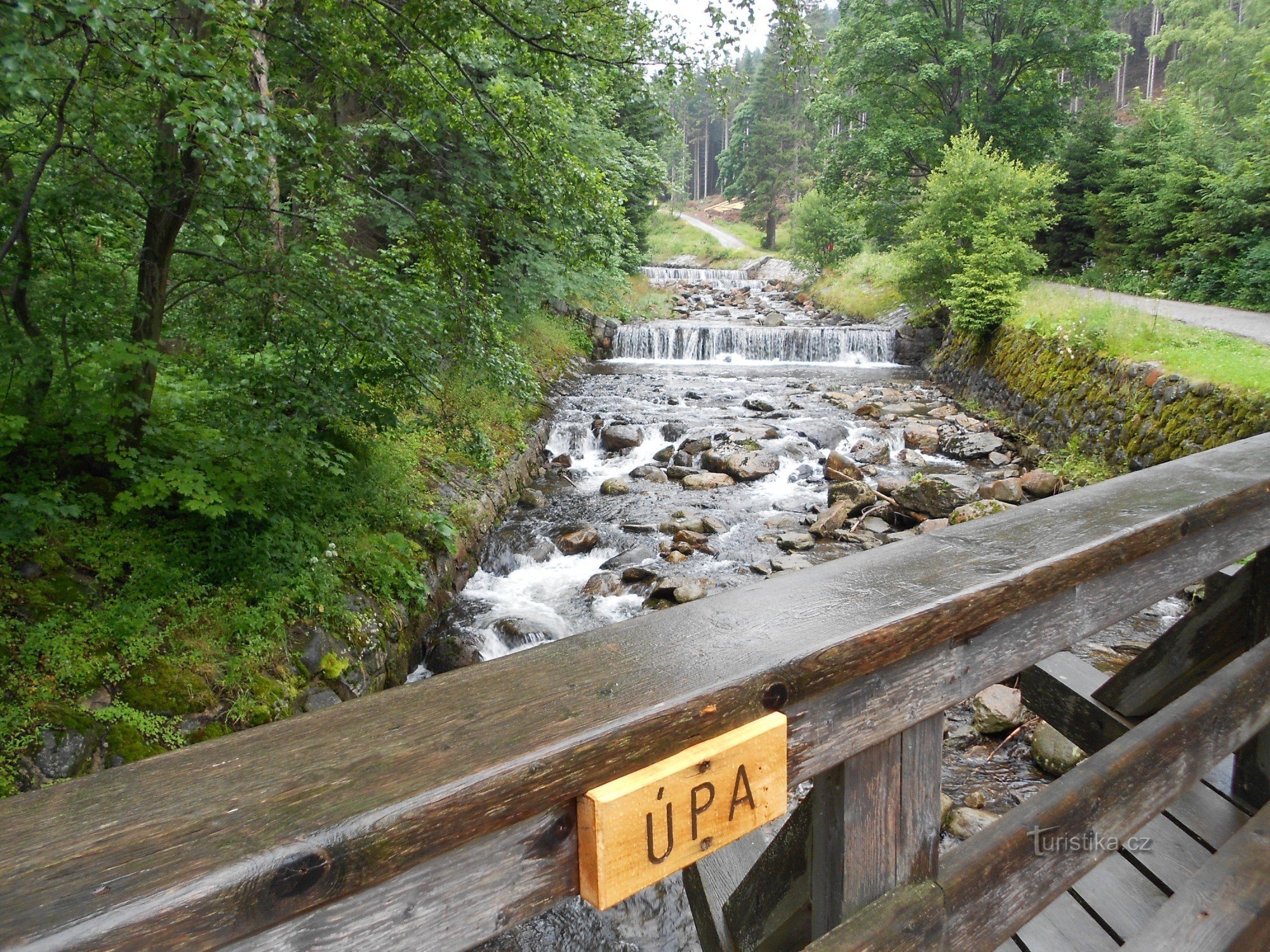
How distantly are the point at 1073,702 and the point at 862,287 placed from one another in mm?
24703

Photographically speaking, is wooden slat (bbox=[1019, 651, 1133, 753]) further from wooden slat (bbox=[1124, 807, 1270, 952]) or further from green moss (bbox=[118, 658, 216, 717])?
green moss (bbox=[118, 658, 216, 717])

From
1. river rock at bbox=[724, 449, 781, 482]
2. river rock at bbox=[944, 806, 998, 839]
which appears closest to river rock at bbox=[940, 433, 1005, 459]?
river rock at bbox=[724, 449, 781, 482]

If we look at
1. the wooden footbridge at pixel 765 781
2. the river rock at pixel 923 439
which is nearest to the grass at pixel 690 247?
the river rock at pixel 923 439

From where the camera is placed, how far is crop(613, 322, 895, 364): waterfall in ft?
65.9

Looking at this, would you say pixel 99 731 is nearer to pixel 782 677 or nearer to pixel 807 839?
pixel 807 839

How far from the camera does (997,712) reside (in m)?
4.97

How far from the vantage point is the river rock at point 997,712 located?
4934 mm

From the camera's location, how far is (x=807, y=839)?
1437 millimetres

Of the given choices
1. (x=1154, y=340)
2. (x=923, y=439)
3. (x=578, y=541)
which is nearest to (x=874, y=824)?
(x=578, y=541)

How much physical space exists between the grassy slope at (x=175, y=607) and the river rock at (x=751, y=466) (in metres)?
5.56

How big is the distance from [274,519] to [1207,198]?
1944 centimetres

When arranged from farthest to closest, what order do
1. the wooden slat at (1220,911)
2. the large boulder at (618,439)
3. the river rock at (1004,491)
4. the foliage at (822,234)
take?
the foliage at (822,234), the large boulder at (618,439), the river rock at (1004,491), the wooden slat at (1220,911)

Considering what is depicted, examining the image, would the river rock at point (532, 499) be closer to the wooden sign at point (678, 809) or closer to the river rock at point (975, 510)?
the river rock at point (975, 510)

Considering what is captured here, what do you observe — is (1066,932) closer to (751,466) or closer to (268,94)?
(268,94)
